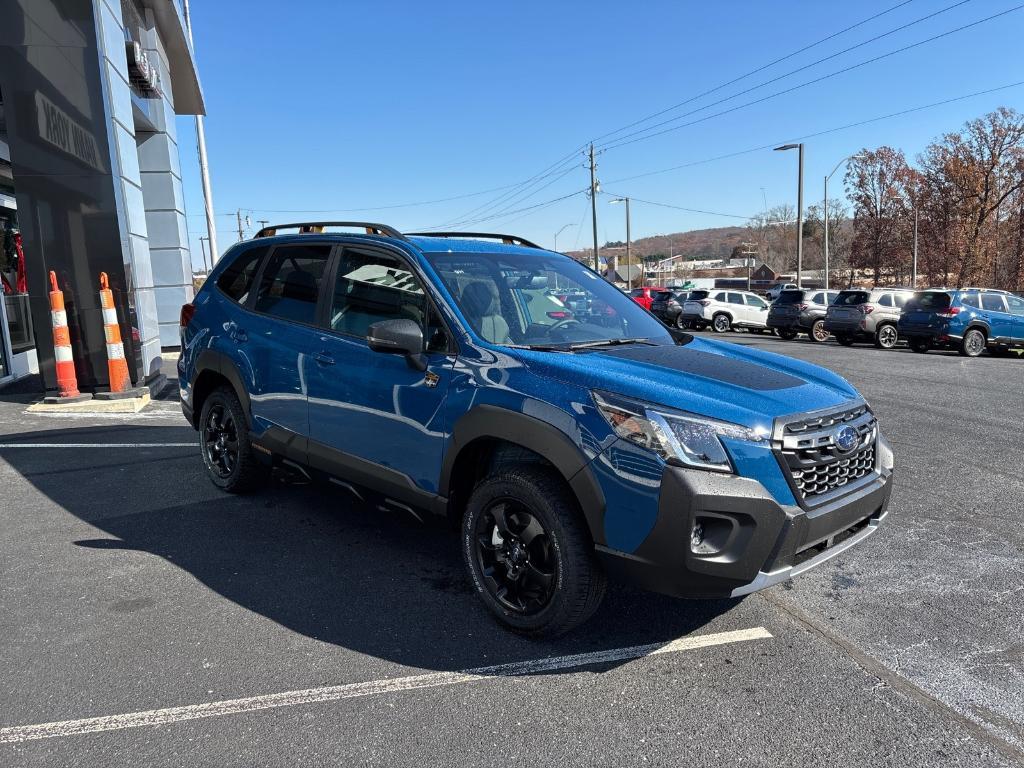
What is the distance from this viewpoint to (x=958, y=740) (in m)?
2.49

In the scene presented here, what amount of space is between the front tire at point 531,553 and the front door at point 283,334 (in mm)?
1459

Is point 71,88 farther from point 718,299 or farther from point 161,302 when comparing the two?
point 718,299

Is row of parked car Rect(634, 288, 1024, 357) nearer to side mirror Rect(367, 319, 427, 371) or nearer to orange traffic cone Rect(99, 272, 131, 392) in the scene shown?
orange traffic cone Rect(99, 272, 131, 392)

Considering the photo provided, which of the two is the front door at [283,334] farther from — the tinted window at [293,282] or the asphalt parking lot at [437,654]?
the asphalt parking lot at [437,654]

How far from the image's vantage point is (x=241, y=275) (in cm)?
504

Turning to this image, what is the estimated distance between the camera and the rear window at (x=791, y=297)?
75.7 feet

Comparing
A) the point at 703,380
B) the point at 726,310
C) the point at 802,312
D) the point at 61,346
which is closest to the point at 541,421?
the point at 703,380

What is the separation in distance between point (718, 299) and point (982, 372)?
13.9 metres

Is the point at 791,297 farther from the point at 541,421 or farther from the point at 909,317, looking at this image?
the point at 541,421

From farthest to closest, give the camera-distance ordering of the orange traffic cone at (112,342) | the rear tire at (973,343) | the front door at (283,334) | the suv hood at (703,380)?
the rear tire at (973,343), the orange traffic cone at (112,342), the front door at (283,334), the suv hood at (703,380)

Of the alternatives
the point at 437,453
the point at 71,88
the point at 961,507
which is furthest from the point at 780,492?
the point at 71,88

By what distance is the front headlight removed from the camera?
2623 millimetres

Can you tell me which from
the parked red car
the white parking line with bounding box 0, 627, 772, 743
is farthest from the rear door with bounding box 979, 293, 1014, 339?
the white parking line with bounding box 0, 627, 772, 743

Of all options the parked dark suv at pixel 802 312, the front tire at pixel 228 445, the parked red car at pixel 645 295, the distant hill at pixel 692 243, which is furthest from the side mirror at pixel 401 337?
the distant hill at pixel 692 243
